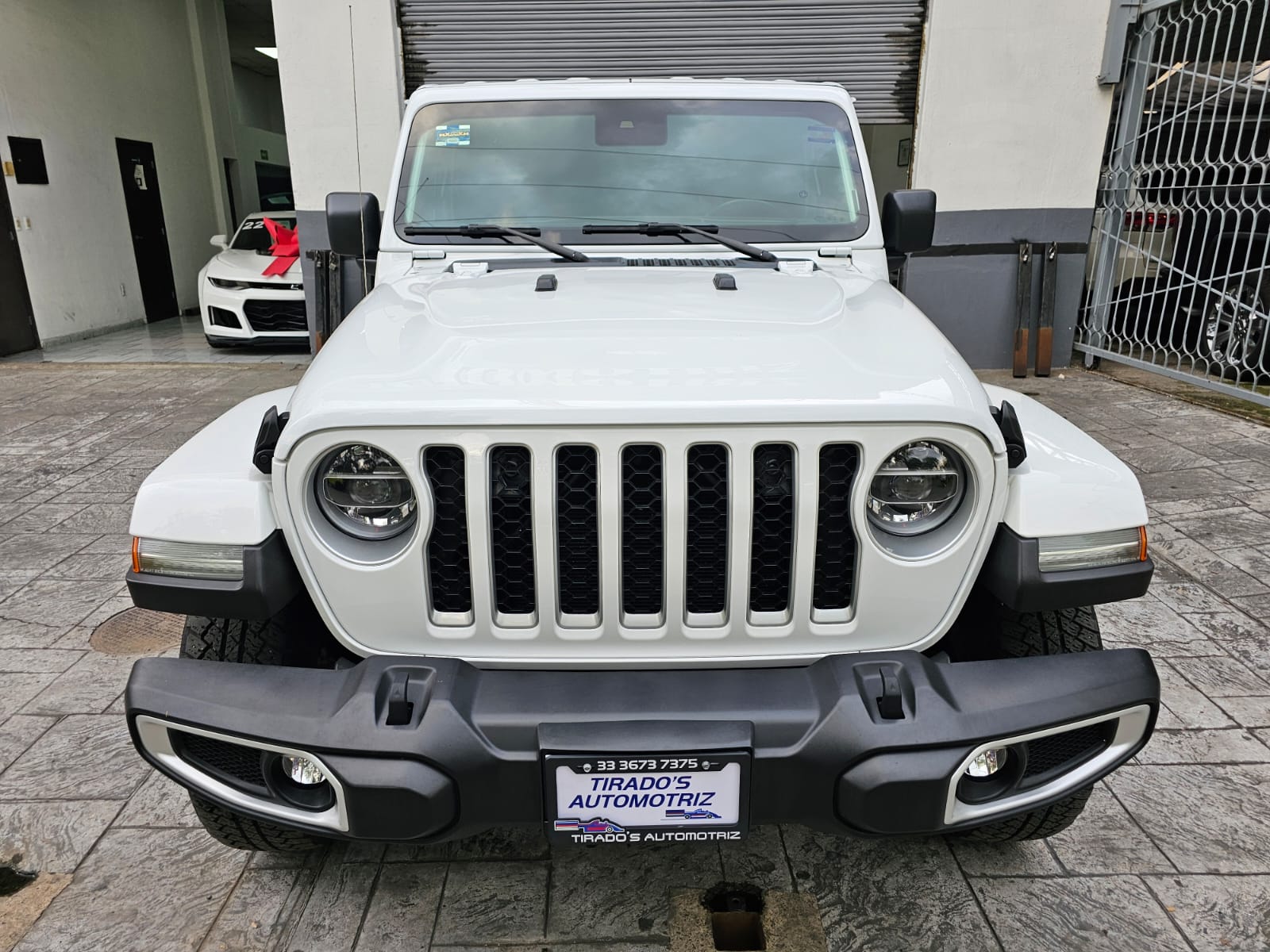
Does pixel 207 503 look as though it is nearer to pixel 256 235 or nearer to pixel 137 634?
pixel 137 634

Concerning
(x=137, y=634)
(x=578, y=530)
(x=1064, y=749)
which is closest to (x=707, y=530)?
(x=578, y=530)

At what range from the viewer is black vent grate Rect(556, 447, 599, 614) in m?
1.72

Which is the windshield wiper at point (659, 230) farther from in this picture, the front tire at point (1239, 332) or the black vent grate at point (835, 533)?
the front tire at point (1239, 332)

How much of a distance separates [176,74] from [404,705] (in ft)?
47.6

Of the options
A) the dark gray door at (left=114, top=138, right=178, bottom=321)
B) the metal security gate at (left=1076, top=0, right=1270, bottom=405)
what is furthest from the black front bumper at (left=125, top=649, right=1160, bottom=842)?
the dark gray door at (left=114, top=138, right=178, bottom=321)

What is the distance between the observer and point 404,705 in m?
1.66

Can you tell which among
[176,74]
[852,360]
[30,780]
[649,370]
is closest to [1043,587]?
[852,360]

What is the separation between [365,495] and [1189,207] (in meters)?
8.15

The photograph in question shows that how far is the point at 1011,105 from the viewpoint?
7723mm

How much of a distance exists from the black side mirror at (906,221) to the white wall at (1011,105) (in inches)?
207

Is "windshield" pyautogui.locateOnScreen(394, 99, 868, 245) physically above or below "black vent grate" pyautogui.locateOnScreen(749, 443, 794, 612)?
above

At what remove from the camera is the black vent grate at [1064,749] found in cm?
182

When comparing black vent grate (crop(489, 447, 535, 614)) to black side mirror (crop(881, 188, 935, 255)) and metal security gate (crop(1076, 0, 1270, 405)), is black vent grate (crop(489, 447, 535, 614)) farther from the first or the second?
metal security gate (crop(1076, 0, 1270, 405))

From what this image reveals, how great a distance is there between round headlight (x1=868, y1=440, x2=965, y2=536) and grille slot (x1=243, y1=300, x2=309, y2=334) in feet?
28.6
